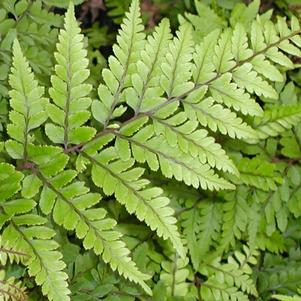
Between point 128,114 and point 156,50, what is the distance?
870mm

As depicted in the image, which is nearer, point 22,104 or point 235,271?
point 22,104

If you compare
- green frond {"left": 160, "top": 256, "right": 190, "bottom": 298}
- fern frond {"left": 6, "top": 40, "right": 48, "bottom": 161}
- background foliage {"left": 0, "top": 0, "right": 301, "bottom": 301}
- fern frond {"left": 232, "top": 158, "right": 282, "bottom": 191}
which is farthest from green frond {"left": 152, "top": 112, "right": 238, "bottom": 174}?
green frond {"left": 160, "top": 256, "right": 190, "bottom": 298}

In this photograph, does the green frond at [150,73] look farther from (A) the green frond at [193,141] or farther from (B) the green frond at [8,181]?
(B) the green frond at [8,181]

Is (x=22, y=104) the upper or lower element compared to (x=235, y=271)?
upper

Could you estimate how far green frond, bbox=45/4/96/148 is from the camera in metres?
1.72

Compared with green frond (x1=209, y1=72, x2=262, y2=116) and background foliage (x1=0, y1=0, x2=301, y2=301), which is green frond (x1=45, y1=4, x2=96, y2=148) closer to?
background foliage (x1=0, y1=0, x2=301, y2=301)

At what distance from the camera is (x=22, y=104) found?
5.72 ft

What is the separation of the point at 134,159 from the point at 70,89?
0.91 feet

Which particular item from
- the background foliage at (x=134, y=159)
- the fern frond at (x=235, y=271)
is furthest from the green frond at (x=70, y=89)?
the fern frond at (x=235, y=271)

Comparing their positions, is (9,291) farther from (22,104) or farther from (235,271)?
(235,271)

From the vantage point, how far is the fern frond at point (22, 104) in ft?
5.66

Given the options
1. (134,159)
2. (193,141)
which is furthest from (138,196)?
(193,141)

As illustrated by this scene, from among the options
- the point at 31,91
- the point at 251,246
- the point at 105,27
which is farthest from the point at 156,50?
the point at 105,27

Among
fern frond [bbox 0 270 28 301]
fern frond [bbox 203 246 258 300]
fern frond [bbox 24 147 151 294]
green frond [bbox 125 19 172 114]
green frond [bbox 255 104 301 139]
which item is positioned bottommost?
fern frond [bbox 203 246 258 300]
